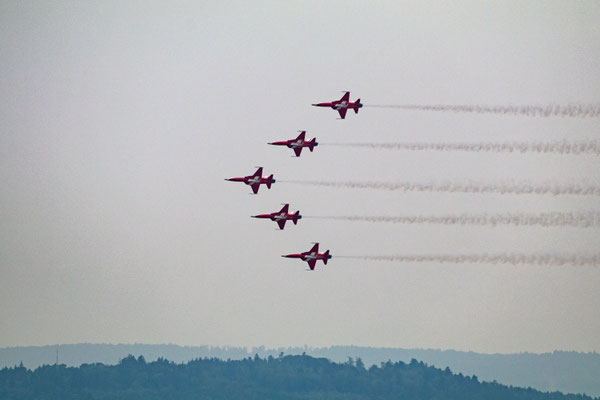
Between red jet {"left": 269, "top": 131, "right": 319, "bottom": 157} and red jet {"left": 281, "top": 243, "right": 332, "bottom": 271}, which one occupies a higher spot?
red jet {"left": 269, "top": 131, "right": 319, "bottom": 157}

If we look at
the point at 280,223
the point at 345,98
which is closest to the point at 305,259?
the point at 280,223

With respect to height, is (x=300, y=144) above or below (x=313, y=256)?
above

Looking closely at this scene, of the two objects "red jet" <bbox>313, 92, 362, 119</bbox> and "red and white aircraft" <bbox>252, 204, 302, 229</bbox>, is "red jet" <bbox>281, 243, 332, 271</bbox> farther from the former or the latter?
"red jet" <bbox>313, 92, 362, 119</bbox>

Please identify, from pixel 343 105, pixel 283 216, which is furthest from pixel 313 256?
pixel 343 105

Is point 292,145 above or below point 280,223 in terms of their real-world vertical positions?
above

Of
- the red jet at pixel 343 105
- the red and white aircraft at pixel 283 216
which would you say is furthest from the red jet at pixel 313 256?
the red jet at pixel 343 105

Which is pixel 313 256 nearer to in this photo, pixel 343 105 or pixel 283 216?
pixel 283 216

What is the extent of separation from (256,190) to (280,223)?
564 centimetres

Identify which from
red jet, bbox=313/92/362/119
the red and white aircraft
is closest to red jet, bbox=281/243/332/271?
the red and white aircraft

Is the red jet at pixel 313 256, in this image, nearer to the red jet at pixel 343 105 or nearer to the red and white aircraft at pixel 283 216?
the red and white aircraft at pixel 283 216

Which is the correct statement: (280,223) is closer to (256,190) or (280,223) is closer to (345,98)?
(256,190)

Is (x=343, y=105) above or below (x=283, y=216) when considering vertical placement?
above

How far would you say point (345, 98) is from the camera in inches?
5886

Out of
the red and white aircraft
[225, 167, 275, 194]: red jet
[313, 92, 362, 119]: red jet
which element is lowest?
the red and white aircraft
